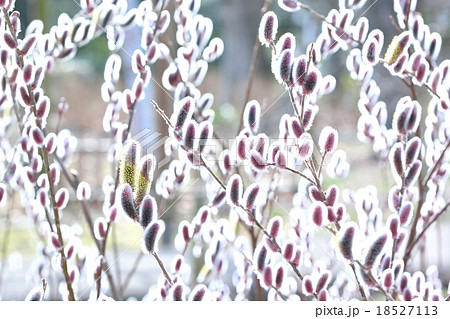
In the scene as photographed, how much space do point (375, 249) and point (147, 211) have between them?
198 mm

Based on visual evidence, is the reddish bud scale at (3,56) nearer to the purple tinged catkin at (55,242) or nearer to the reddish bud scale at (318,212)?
the purple tinged catkin at (55,242)

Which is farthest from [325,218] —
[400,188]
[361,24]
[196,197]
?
[196,197]

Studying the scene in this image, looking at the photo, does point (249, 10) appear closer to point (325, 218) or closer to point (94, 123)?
point (94, 123)

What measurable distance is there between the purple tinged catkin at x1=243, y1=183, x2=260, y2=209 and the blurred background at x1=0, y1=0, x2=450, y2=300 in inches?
15.7

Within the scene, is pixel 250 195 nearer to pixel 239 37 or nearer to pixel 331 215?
pixel 331 215

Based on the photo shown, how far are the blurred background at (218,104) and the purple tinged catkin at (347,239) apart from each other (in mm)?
433

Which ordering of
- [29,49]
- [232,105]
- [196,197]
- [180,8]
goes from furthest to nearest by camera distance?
[232,105] < [196,197] < [180,8] < [29,49]

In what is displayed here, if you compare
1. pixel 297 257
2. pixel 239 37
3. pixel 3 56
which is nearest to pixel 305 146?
pixel 297 257

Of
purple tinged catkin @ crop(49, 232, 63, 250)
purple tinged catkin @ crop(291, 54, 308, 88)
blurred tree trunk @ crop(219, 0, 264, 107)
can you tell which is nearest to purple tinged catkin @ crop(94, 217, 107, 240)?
purple tinged catkin @ crop(49, 232, 63, 250)

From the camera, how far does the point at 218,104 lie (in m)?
6.22

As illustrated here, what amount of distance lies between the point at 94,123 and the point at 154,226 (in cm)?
582

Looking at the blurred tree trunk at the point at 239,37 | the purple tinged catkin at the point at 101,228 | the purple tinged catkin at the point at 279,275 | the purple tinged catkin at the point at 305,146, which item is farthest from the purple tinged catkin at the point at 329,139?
the blurred tree trunk at the point at 239,37

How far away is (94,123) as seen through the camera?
622 centimetres

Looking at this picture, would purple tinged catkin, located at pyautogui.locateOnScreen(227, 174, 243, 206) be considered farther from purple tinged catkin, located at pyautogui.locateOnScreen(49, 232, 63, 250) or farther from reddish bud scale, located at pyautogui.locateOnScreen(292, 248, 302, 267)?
purple tinged catkin, located at pyautogui.locateOnScreen(49, 232, 63, 250)
